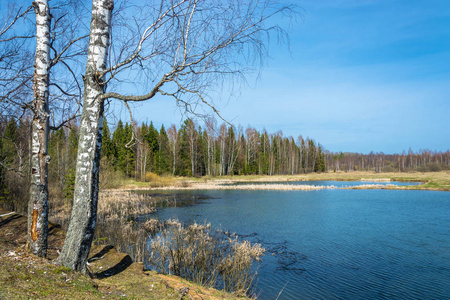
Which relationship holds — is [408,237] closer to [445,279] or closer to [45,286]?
[445,279]

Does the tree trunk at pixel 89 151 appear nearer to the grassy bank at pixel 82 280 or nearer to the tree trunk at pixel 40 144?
the grassy bank at pixel 82 280

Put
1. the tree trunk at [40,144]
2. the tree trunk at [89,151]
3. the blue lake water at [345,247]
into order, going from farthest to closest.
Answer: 1. the blue lake water at [345,247]
2. the tree trunk at [40,144]
3. the tree trunk at [89,151]

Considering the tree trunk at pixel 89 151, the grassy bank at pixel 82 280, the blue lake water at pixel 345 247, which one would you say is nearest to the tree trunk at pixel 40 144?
the grassy bank at pixel 82 280

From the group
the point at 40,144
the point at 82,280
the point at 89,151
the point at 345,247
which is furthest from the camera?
the point at 345,247

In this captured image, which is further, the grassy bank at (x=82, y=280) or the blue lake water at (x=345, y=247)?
the blue lake water at (x=345, y=247)

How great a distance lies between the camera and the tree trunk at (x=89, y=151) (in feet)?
14.1

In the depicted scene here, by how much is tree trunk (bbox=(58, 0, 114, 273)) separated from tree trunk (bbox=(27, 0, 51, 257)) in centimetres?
96

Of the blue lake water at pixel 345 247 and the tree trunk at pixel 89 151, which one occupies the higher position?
the tree trunk at pixel 89 151

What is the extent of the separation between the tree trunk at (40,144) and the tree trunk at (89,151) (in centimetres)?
96

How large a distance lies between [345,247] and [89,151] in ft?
→ 38.2

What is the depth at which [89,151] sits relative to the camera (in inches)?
172

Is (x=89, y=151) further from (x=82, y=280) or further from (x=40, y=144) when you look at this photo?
(x=82, y=280)

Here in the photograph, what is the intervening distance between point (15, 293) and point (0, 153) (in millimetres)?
10982

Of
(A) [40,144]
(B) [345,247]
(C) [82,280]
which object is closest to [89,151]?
(A) [40,144]
